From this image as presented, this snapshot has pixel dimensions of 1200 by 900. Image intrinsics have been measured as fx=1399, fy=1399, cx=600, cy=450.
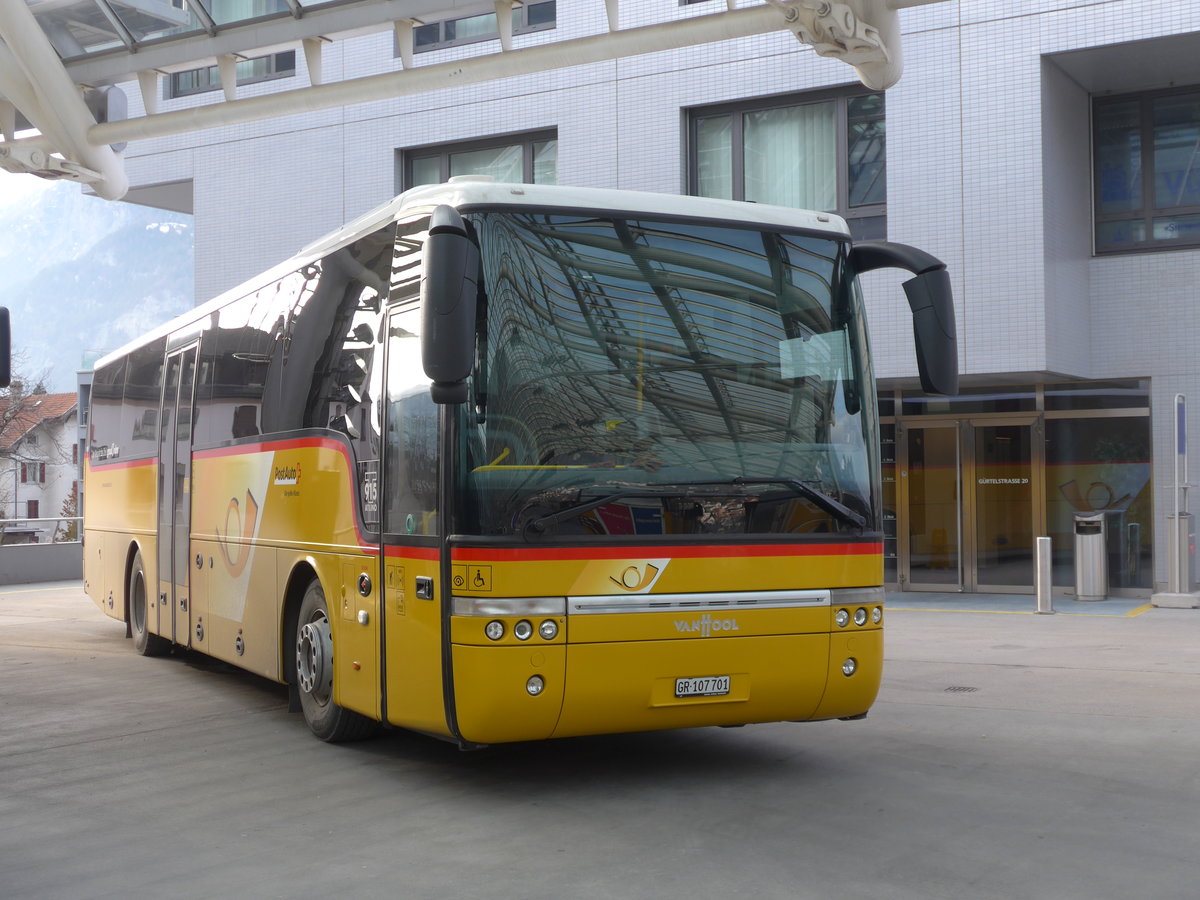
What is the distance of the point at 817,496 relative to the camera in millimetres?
7410

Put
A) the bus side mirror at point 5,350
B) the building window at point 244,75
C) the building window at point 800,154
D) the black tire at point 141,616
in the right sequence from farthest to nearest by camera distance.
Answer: the building window at point 244,75, the building window at point 800,154, the black tire at point 141,616, the bus side mirror at point 5,350

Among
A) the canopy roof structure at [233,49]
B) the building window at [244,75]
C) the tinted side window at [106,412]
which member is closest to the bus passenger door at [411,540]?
the canopy roof structure at [233,49]

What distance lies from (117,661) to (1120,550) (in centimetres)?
1269

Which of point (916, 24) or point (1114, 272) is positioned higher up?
point (916, 24)

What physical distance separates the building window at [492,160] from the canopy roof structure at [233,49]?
788 centimetres

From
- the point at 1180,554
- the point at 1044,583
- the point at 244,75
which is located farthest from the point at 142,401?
the point at 244,75

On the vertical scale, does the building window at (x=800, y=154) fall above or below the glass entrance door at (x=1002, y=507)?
above

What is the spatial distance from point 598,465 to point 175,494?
636 cm

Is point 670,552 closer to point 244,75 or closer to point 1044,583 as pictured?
point 1044,583

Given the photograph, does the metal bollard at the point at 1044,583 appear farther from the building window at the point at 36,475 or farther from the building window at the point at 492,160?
the building window at the point at 36,475

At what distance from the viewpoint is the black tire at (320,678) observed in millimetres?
8547

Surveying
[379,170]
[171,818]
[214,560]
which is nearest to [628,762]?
[171,818]

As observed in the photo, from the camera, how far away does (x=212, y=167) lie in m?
24.6

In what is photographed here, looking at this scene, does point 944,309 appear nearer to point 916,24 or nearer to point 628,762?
point 628,762
